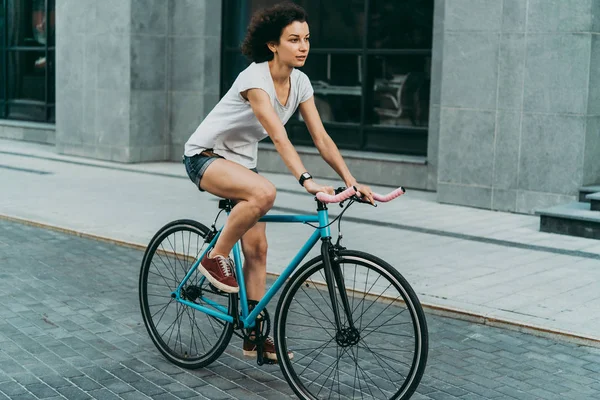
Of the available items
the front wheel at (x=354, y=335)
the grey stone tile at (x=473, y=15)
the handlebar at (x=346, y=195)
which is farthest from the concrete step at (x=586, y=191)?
the handlebar at (x=346, y=195)

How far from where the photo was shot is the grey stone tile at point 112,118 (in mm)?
15984

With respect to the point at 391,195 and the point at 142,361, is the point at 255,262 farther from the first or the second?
the point at 391,195

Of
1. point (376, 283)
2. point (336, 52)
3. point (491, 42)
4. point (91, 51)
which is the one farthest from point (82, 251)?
point (91, 51)

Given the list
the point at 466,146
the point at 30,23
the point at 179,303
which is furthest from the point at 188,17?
the point at 179,303

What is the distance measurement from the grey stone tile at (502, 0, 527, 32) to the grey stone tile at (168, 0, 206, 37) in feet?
19.9

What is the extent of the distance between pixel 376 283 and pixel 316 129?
84 centimetres

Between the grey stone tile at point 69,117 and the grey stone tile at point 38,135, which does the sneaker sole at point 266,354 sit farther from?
the grey stone tile at point 38,135

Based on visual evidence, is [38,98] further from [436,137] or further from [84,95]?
[436,137]

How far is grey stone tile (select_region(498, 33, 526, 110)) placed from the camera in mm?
11305

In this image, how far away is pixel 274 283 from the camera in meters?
4.89

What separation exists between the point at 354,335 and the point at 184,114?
12240 mm

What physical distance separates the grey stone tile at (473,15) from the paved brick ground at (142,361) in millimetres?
5969

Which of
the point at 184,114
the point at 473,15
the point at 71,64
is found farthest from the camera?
the point at 71,64

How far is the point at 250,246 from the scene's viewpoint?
16.6ft
